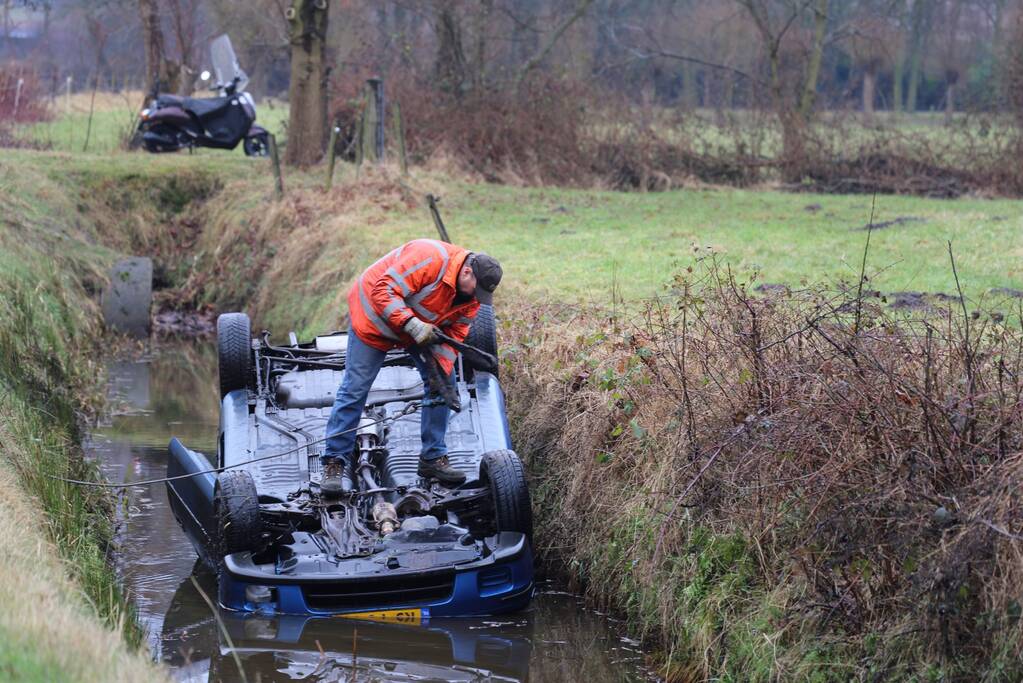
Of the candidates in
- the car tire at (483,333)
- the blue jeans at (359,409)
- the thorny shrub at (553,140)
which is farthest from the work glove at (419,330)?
the thorny shrub at (553,140)

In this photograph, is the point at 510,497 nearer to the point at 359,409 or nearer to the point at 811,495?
the point at 359,409

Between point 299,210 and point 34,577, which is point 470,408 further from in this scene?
point 299,210

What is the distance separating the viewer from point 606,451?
8.16 metres

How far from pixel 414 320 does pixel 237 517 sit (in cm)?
165

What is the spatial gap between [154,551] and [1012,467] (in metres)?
5.89

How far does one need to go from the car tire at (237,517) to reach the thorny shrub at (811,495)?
2.10 metres

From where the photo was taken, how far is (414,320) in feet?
26.4

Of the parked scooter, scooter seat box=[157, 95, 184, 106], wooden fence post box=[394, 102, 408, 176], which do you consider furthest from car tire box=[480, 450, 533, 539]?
scooter seat box=[157, 95, 184, 106]

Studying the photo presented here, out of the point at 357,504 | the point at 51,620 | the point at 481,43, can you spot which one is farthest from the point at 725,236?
the point at 51,620

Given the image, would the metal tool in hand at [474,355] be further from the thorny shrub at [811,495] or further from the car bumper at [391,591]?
the car bumper at [391,591]

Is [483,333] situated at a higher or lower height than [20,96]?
lower

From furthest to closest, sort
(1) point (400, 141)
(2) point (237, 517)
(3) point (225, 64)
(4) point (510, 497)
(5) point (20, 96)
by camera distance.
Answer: (5) point (20, 96), (3) point (225, 64), (1) point (400, 141), (4) point (510, 497), (2) point (237, 517)

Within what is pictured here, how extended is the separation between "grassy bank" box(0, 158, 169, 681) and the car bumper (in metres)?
0.72

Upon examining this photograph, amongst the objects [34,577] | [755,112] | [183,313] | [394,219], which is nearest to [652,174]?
[755,112]
